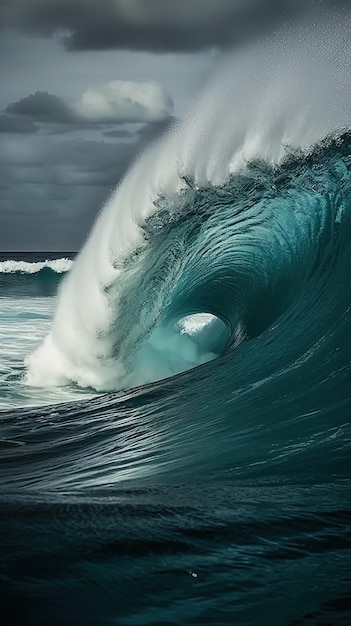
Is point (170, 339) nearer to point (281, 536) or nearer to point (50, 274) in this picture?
point (281, 536)

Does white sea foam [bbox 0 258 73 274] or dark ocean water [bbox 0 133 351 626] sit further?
white sea foam [bbox 0 258 73 274]

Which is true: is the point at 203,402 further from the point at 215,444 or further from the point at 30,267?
the point at 30,267

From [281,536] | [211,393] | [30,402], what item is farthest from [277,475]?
[30,402]

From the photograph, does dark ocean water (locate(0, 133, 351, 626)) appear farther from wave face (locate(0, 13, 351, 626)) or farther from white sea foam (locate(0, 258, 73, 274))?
white sea foam (locate(0, 258, 73, 274))

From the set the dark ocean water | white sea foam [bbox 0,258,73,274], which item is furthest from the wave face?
white sea foam [bbox 0,258,73,274]

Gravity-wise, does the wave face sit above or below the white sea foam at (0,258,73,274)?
below

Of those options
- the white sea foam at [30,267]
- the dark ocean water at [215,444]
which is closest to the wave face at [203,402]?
the dark ocean water at [215,444]
